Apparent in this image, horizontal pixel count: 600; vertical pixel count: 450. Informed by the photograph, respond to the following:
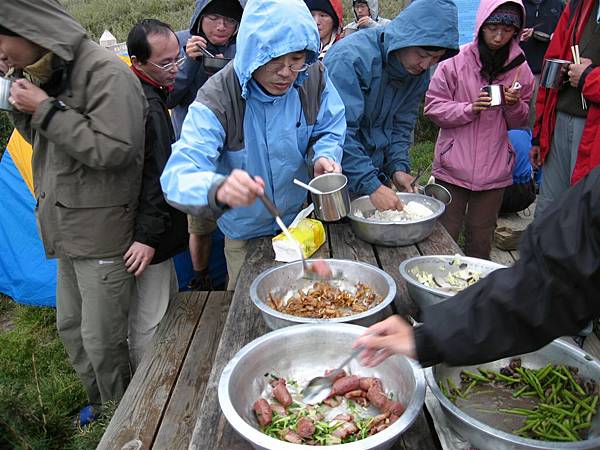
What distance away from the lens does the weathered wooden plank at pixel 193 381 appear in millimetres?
1896

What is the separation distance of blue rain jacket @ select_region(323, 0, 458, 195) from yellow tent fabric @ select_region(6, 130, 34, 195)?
9.17 feet

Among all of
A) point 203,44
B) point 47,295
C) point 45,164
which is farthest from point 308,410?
point 47,295

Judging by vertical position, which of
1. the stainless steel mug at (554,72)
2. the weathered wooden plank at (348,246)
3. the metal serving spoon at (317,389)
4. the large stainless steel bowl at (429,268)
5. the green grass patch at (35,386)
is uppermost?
the stainless steel mug at (554,72)

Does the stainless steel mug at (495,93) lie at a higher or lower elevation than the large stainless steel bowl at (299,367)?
higher

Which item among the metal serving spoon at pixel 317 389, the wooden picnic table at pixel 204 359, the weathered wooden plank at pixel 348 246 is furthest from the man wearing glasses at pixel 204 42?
the metal serving spoon at pixel 317 389

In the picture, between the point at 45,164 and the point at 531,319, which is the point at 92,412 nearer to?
the point at 45,164

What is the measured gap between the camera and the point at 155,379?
2258 millimetres

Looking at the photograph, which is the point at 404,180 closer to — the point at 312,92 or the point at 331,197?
the point at 312,92

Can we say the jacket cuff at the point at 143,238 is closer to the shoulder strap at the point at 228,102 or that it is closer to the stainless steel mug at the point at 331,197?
the shoulder strap at the point at 228,102

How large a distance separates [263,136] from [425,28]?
3.76 ft

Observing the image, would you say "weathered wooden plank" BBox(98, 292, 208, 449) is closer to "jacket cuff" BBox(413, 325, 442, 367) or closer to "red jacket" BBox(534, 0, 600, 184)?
"jacket cuff" BBox(413, 325, 442, 367)

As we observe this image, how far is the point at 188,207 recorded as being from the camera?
1867 mm

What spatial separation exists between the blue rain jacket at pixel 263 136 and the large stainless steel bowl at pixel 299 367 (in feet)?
1.97

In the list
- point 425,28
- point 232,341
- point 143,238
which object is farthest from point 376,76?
point 232,341
